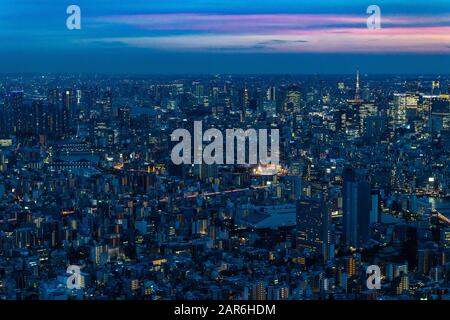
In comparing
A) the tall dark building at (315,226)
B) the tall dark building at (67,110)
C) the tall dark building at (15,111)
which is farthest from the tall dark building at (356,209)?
the tall dark building at (15,111)

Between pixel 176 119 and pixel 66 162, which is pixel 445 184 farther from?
pixel 66 162

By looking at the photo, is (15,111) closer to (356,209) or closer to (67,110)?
(67,110)

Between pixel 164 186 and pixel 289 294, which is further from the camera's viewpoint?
pixel 164 186
